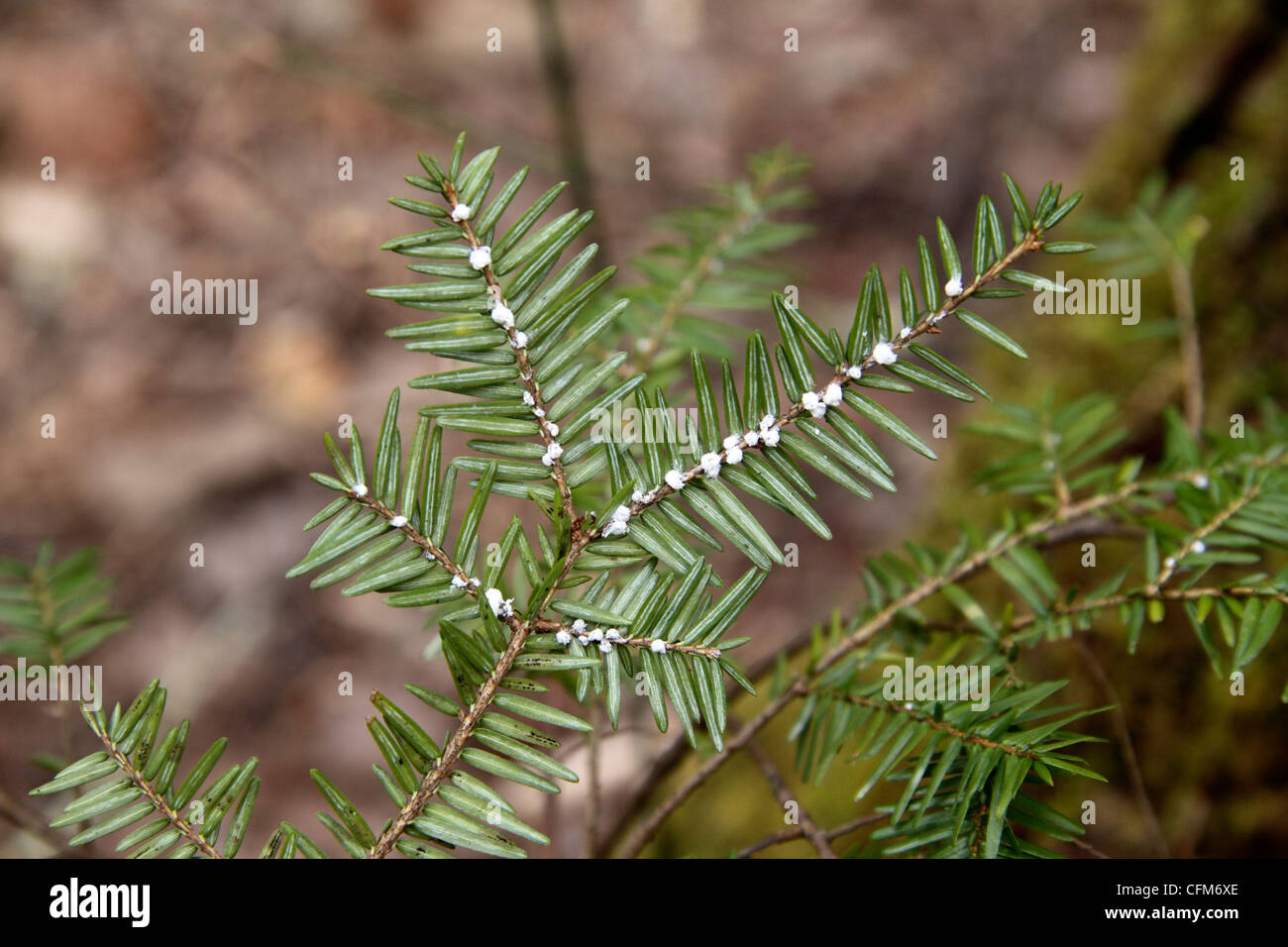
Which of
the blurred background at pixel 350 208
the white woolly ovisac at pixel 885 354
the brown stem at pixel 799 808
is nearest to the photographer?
the white woolly ovisac at pixel 885 354

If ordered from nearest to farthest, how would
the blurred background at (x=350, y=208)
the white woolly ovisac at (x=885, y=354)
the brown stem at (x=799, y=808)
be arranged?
the white woolly ovisac at (x=885, y=354) → the brown stem at (x=799, y=808) → the blurred background at (x=350, y=208)

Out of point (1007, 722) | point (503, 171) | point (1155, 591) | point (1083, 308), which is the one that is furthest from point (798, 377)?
point (503, 171)

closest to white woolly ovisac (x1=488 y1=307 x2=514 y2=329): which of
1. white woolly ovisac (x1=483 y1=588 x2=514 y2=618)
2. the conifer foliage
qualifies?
the conifer foliage

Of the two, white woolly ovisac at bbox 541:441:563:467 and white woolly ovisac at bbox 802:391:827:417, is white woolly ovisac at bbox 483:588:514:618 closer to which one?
white woolly ovisac at bbox 541:441:563:467

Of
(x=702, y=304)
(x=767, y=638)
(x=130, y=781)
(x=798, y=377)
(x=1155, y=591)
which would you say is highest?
(x=702, y=304)

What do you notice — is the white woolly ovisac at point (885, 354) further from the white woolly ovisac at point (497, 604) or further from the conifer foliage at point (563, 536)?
the white woolly ovisac at point (497, 604)

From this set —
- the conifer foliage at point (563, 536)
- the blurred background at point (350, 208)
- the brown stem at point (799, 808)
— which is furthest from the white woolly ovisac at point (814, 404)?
the blurred background at point (350, 208)
